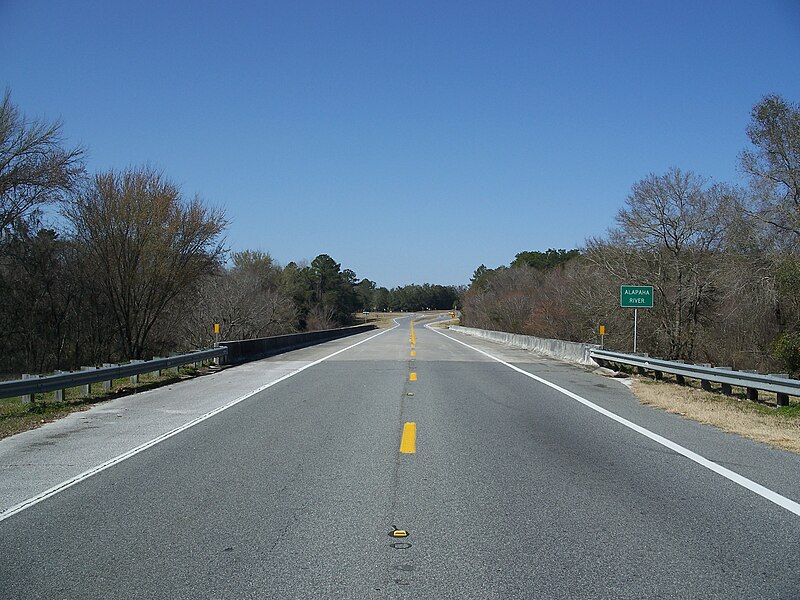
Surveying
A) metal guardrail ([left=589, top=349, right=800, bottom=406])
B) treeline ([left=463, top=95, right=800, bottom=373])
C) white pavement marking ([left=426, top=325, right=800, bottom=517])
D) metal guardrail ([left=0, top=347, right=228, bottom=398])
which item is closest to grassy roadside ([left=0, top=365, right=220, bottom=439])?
metal guardrail ([left=0, top=347, right=228, bottom=398])

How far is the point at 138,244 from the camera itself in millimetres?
30234

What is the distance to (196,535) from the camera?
613 centimetres

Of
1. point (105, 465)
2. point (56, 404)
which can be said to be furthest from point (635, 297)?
A: point (105, 465)

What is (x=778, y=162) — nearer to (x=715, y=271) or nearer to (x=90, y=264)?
(x=715, y=271)

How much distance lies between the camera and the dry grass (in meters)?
11.1

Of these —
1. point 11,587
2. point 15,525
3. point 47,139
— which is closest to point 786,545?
point 11,587

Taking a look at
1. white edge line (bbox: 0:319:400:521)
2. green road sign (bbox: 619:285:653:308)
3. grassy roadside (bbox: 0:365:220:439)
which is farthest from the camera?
green road sign (bbox: 619:285:653:308)

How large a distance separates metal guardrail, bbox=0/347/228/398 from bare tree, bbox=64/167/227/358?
10.1 meters

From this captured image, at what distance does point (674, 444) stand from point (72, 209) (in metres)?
26.7

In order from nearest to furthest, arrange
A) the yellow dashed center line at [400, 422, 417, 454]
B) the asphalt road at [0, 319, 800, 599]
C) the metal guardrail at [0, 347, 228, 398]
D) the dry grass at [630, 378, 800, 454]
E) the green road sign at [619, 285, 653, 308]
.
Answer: the asphalt road at [0, 319, 800, 599] < the yellow dashed center line at [400, 422, 417, 454] < the dry grass at [630, 378, 800, 454] < the metal guardrail at [0, 347, 228, 398] < the green road sign at [619, 285, 653, 308]

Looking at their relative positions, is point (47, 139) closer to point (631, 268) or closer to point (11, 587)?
point (11, 587)

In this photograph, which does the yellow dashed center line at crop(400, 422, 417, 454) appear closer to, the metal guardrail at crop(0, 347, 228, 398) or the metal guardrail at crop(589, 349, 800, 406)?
the metal guardrail at crop(589, 349, 800, 406)

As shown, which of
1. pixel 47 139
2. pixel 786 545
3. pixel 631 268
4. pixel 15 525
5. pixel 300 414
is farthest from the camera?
pixel 631 268

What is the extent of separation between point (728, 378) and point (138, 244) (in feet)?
79.1
